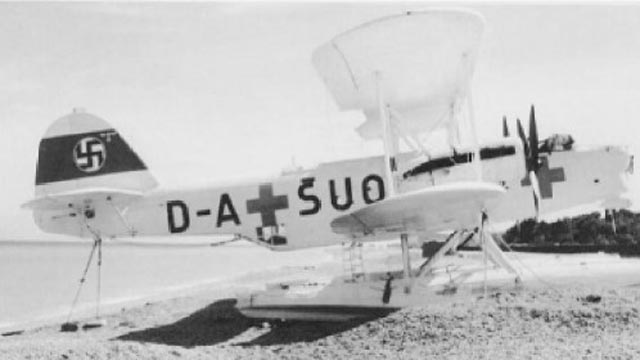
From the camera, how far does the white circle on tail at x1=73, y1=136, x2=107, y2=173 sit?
10.5 m

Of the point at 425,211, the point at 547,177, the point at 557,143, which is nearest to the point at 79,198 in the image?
the point at 425,211

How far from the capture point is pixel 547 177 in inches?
374

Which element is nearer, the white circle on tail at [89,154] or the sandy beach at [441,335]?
the sandy beach at [441,335]

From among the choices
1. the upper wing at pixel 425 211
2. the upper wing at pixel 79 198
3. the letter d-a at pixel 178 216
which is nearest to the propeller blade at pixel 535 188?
the upper wing at pixel 425 211

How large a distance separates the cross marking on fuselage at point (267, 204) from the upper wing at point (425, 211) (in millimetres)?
1546

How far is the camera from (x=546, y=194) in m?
9.51

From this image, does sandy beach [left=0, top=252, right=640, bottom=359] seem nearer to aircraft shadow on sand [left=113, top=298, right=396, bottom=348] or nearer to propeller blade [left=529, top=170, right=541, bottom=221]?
aircraft shadow on sand [left=113, top=298, right=396, bottom=348]

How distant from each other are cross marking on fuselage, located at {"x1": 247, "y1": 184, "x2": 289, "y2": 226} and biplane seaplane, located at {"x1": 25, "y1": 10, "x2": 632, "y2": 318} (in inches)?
0.7

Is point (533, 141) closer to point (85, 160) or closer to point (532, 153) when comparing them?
point (532, 153)

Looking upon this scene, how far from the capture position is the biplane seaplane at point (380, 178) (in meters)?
7.71

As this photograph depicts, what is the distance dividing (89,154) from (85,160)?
0.13m

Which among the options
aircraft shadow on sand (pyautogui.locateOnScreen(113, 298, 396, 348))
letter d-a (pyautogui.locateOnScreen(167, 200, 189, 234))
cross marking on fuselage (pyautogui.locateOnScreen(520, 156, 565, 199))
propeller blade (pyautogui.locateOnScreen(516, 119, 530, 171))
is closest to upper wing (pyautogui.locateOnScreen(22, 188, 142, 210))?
letter d-a (pyautogui.locateOnScreen(167, 200, 189, 234))

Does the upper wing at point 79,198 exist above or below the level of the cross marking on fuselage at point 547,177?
above

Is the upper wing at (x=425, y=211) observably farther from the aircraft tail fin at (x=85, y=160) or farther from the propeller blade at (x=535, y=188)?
the aircraft tail fin at (x=85, y=160)
